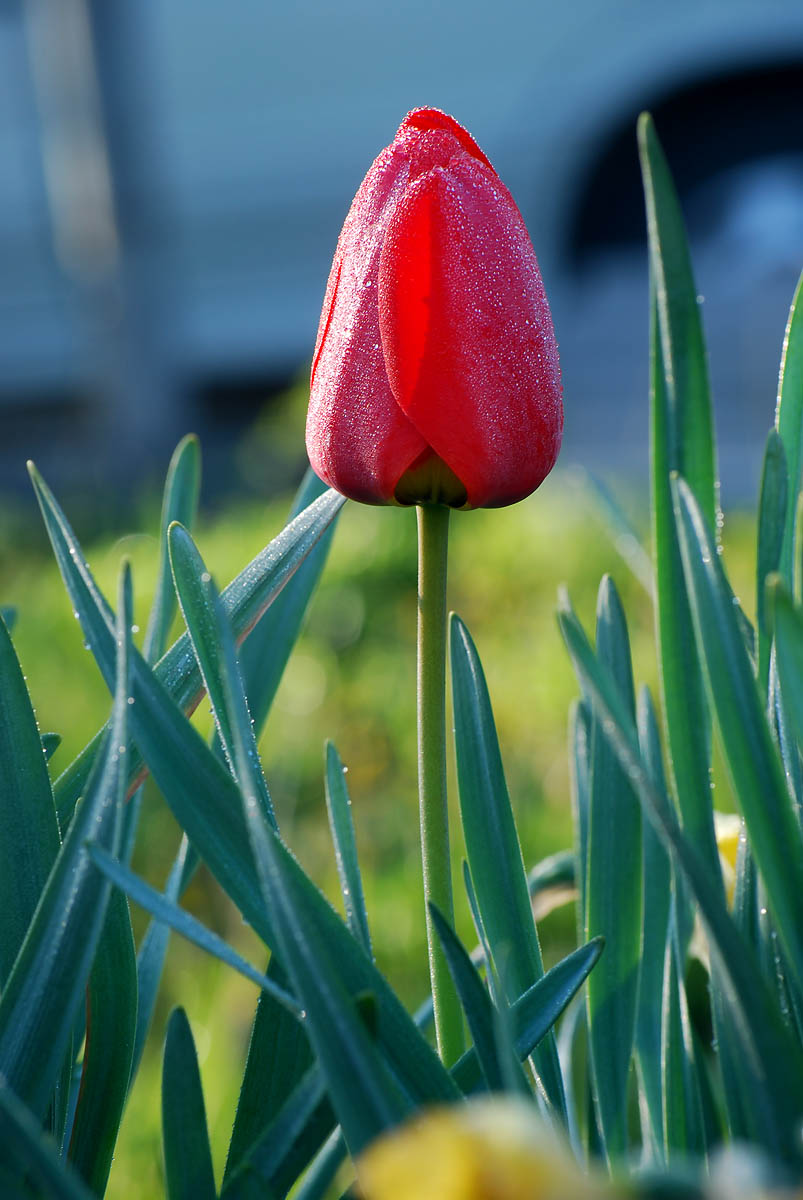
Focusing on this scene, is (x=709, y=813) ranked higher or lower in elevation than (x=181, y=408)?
lower

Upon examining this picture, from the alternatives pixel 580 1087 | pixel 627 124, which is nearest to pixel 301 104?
pixel 627 124

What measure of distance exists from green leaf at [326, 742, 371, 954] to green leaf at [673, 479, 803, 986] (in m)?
0.13

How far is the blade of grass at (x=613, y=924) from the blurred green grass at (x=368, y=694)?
0.38 meters

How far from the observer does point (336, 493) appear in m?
0.49

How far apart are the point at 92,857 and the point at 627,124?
4375mm

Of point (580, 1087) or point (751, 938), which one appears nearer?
point (751, 938)

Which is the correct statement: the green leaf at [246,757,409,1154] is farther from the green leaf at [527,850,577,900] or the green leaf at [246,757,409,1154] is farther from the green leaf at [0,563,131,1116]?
the green leaf at [527,850,577,900]

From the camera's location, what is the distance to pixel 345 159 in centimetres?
418

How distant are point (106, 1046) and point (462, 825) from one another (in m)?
0.14

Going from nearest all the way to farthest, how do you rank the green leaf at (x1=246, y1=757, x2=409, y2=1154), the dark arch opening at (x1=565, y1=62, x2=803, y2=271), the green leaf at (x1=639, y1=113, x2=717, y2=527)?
1. the green leaf at (x1=246, y1=757, x2=409, y2=1154)
2. the green leaf at (x1=639, y1=113, x2=717, y2=527)
3. the dark arch opening at (x1=565, y1=62, x2=803, y2=271)

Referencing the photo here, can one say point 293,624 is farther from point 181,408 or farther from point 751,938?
point 181,408

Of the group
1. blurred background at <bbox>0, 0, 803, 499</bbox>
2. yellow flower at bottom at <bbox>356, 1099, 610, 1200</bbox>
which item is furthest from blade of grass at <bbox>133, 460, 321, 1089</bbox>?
blurred background at <bbox>0, 0, 803, 499</bbox>

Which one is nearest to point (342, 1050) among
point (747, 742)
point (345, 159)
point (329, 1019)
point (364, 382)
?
point (329, 1019)

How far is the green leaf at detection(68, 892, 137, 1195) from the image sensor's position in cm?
42
